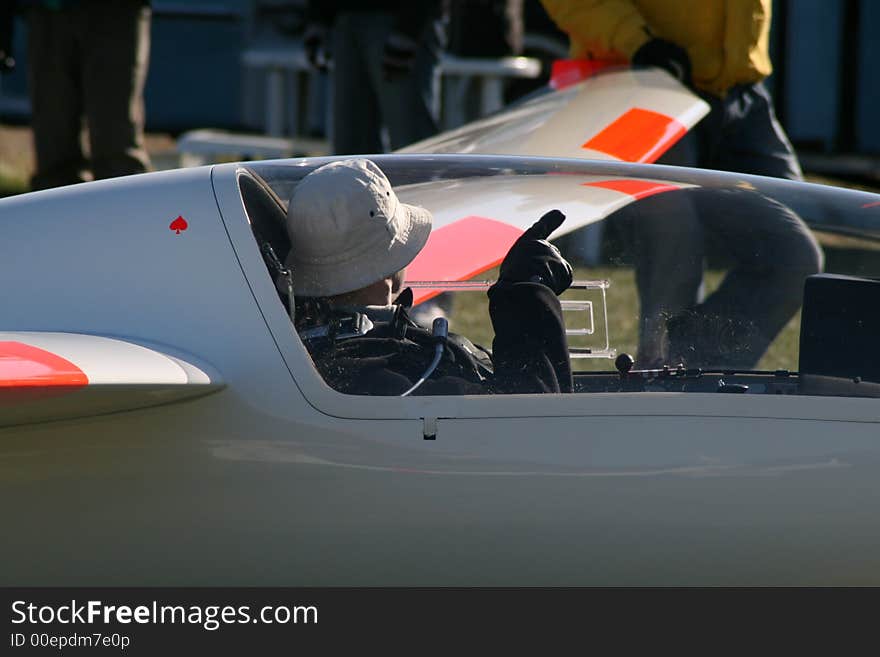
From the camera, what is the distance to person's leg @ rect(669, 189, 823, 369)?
2.49m

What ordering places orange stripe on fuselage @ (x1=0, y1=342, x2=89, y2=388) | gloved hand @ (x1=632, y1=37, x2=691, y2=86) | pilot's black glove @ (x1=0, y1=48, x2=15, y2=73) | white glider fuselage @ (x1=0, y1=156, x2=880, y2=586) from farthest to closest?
pilot's black glove @ (x1=0, y1=48, x2=15, y2=73) < gloved hand @ (x1=632, y1=37, x2=691, y2=86) < white glider fuselage @ (x1=0, y1=156, x2=880, y2=586) < orange stripe on fuselage @ (x1=0, y1=342, x2=89, y2=388)

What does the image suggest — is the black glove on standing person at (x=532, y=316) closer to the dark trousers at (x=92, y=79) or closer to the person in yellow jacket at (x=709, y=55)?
the person in yellow jacket at (x=709, y=55)

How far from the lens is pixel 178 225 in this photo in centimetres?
229

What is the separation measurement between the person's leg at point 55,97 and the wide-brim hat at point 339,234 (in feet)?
12.4

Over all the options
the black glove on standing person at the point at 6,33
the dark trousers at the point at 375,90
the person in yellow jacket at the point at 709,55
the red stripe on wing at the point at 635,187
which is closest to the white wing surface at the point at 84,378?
the red stripe on wing at the point at 635,187

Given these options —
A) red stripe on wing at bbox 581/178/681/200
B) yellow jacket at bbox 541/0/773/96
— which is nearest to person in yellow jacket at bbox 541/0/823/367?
yellow jacket at bbox 541/0/773/96

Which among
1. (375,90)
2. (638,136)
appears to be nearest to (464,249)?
(638,136)

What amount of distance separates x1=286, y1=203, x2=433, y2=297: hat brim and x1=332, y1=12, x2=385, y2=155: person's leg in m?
3.41

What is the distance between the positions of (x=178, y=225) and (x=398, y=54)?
3.13 metres

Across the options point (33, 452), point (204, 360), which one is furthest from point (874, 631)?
point (33, 452)

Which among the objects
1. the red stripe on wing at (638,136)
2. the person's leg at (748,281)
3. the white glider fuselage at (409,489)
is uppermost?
the red stripe on wing at (638,136)

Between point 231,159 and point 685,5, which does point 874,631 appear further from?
point 231,159

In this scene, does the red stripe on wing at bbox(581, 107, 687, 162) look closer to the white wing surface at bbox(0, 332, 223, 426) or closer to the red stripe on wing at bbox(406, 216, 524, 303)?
the red stripe on wing at bbox(406, 216, 524, 303)

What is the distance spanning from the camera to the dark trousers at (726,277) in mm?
2506
